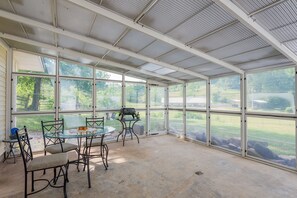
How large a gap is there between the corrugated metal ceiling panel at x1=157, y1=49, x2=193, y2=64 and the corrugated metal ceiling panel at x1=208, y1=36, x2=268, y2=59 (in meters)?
0.54

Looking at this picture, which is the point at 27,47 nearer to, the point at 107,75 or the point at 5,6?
the point at 5,6

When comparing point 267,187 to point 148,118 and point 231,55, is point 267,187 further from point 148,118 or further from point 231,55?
point 148,118

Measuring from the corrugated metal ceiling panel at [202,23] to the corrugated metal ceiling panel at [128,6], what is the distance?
69 centimetres

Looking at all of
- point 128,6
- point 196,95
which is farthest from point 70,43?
point 196,95

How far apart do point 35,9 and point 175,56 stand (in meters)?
2.76

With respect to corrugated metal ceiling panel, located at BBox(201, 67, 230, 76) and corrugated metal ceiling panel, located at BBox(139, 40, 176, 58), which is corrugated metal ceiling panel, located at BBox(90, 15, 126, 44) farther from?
corrugated metal ceiling panel, located at BBox(201, 67, 230, 76)

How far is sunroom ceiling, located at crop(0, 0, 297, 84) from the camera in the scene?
6.53 feet

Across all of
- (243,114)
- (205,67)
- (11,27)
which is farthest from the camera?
(205,67)

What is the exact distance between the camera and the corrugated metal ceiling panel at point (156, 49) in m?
3.17

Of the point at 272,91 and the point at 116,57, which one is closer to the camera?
the point at 272,91

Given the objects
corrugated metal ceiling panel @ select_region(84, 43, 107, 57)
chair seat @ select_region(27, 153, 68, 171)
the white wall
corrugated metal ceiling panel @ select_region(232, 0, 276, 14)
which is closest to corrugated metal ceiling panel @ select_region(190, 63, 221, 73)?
corrugated metal ceiling panel @ select_region(232, 0, 276, 14)

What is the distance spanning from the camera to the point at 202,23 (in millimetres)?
2283

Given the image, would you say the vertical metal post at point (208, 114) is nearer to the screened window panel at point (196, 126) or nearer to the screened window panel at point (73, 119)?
the screened window panel at point (196, 126)

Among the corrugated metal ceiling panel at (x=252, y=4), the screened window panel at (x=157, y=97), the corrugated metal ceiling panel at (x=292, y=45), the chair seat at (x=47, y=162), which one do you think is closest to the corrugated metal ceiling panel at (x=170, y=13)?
the corrugated metal ceiling panel at (x=252, y=4)
